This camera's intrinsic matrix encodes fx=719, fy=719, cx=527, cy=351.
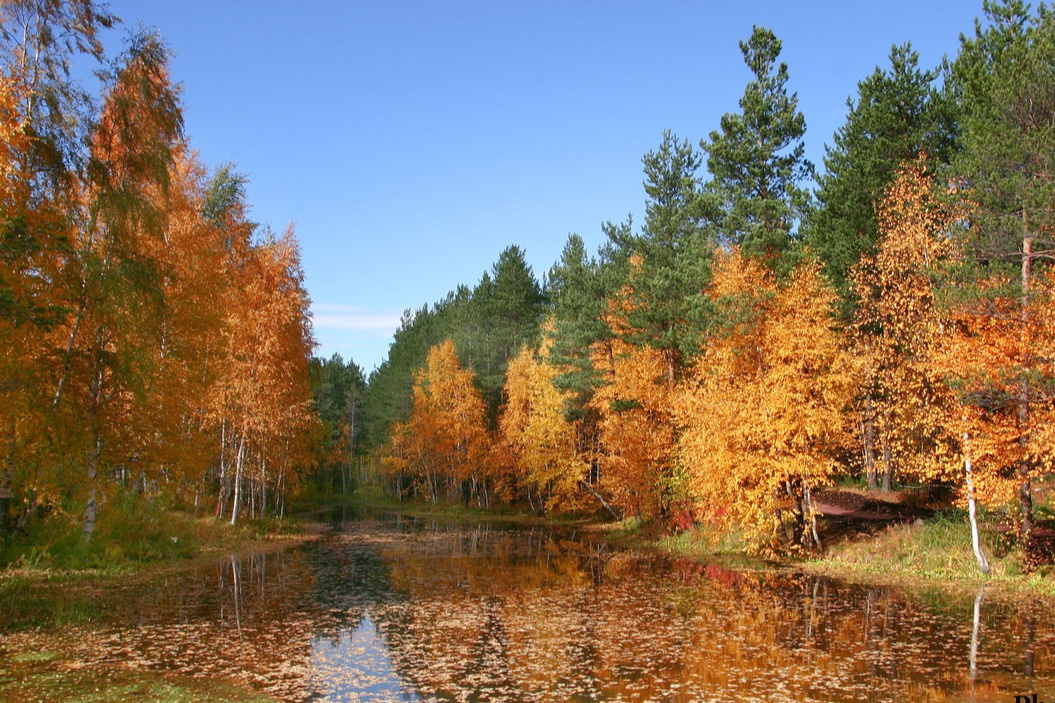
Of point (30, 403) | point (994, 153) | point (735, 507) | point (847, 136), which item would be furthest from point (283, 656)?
point (847, 136)

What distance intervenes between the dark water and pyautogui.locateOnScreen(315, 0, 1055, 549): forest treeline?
513 cm

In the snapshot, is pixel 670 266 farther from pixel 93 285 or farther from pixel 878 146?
pixel 93 285

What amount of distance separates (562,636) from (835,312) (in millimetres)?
18439

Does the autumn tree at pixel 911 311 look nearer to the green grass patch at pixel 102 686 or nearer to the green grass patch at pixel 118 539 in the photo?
the green grass patch at pixel 102 686

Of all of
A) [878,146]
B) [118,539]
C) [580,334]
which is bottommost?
[118,539]

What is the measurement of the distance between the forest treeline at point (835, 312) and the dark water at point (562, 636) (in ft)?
16.8

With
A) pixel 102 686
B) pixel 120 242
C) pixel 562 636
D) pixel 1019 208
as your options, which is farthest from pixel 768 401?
pixel 102 686

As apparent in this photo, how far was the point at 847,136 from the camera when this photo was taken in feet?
104

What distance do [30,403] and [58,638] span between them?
16.4 ft

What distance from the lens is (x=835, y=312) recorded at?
27.7 meters

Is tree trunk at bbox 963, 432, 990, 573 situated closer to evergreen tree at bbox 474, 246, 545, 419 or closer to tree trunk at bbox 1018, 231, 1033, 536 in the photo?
tree trunk at bbox 1018, 231, 1033, 536

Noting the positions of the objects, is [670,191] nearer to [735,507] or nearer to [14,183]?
[735,507]

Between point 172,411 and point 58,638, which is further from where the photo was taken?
point 172,411

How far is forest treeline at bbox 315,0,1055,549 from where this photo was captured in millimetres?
20781
